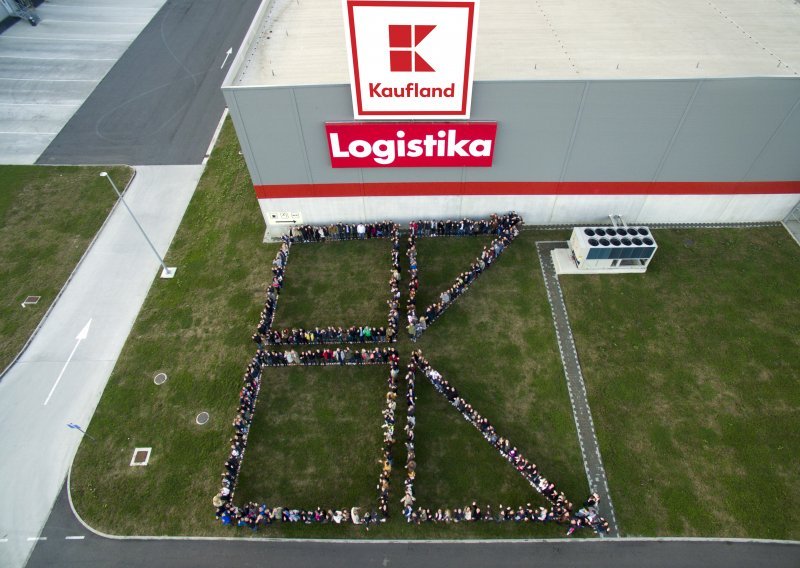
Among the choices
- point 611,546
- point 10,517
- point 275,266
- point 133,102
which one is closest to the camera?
point 611,546

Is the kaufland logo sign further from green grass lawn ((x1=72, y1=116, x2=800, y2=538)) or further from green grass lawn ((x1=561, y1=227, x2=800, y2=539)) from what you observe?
green grass lawn ((x1=561, y1=227, x2=800, y2=539))

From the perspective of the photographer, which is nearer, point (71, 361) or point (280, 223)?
point (71, 361)

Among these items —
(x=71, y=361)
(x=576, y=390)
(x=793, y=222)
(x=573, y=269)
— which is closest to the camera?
(x=576, y=390)

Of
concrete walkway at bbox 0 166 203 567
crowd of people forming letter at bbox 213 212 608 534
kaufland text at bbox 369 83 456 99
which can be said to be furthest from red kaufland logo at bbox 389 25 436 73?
concrete walkway at bbox 0 166 203 567

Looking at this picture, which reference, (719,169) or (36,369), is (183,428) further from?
(719,169)

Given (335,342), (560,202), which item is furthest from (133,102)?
(560,202)

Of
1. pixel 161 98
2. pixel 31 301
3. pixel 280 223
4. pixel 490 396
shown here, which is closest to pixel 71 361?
pixel 31 301

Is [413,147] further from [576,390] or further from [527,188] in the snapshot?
[576,390]

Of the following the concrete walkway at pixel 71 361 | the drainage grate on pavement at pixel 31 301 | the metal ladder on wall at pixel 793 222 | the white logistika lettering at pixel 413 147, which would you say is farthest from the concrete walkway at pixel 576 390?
the drainage grate on pavement at pixel 31 301
